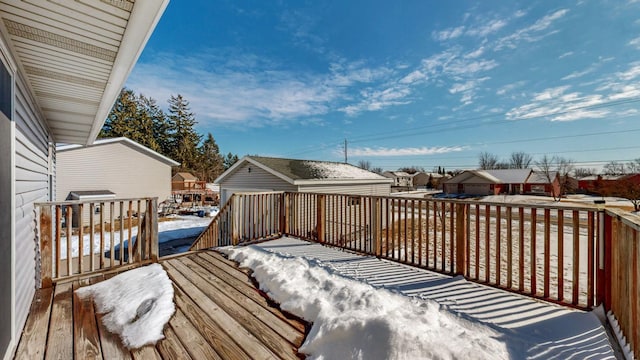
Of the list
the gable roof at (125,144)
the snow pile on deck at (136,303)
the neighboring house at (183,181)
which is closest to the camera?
the snow pile on deck at (136,303)

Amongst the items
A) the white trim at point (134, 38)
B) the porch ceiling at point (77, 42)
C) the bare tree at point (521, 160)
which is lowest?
the white trim at point (134, 38)

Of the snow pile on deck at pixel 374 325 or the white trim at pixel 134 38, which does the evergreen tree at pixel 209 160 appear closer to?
the white trim at pixel 134 38

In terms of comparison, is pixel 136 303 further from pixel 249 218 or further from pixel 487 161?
pixel 487 161

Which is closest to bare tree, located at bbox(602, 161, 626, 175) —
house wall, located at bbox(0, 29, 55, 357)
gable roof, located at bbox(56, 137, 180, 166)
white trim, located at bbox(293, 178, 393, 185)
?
white trim, located at bbox(293, 178, 393, 185)

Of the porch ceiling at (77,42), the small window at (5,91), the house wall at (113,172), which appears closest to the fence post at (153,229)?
the porch ceiling at (77,42)

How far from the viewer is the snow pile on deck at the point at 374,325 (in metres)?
1.54

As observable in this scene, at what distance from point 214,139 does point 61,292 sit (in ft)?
137

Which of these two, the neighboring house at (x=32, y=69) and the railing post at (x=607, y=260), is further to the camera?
the railing post at (x=607, y=260)

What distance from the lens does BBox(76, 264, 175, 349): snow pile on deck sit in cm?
183

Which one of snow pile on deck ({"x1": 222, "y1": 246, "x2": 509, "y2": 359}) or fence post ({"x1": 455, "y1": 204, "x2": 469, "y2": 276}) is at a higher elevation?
fence post ({"x1": 455, "y1": 204, "x2": 469, "y2": 276})

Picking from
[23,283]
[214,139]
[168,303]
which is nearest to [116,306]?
[168,303]

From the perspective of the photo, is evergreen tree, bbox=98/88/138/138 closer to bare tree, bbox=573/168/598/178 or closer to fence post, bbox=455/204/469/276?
fence post, bbox=455/204/469/276

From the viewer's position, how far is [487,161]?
51062mm

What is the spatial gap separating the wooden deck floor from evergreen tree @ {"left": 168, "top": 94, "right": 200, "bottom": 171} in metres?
32.8
